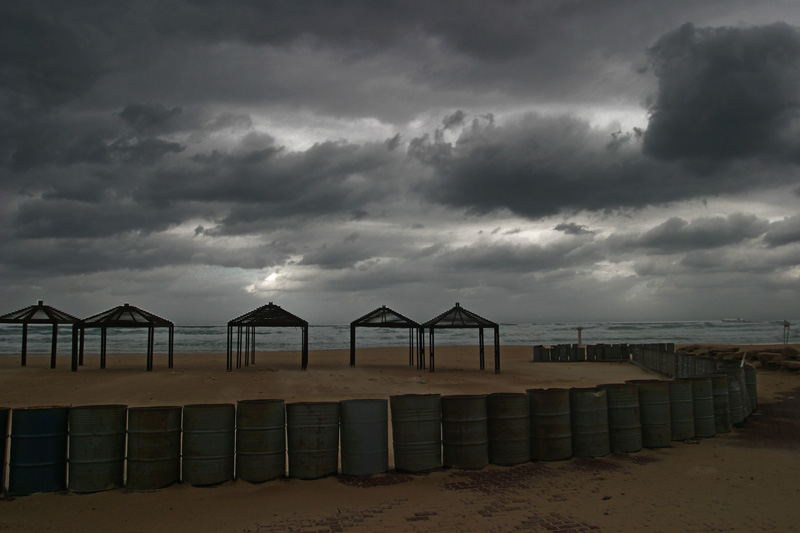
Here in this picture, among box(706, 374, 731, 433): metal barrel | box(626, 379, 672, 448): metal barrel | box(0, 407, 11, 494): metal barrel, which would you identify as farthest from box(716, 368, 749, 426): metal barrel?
box(0, 407, 11, 494): metal barrel

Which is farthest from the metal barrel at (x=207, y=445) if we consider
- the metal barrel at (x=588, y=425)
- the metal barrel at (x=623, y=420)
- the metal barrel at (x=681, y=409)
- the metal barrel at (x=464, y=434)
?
the metal barrel at (x=681, y=409)

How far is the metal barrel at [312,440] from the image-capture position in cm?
652

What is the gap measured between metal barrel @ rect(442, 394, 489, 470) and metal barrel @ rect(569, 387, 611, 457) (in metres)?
1.45

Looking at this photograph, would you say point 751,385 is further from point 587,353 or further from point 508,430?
point 587,353

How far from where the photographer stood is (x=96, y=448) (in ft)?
20.0

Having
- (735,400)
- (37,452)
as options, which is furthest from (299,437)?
(735,400)

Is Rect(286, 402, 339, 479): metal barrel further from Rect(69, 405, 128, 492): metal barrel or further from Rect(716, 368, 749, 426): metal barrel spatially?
Rect(716, 368, 749, 426): metal barrel

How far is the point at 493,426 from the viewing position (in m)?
7.21

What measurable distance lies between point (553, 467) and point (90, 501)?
555 cm

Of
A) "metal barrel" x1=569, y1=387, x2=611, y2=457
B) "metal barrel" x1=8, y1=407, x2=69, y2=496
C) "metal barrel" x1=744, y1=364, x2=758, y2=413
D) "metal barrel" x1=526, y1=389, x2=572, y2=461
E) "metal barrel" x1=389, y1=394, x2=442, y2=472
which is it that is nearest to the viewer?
"metal barrel" x1=8, y1=407, x2=69, y2=496

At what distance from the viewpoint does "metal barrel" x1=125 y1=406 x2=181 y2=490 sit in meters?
6.16

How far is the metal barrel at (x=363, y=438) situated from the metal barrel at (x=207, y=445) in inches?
53.3

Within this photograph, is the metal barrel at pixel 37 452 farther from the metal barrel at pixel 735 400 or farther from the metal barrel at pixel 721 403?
the metal barrel at pixel 735 400

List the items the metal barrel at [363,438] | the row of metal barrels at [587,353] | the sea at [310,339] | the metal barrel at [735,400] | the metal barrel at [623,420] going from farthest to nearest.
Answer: the sea at [310,339] < the row of metal barrels at [587,353] < the metal barrel at [735,400] < the metal barrel at [623,420] < the metal barrel at [363,438]
